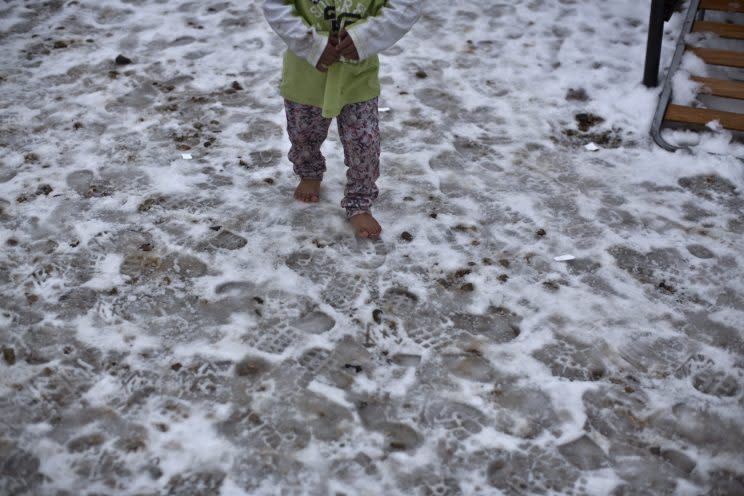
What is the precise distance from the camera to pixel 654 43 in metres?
3.98

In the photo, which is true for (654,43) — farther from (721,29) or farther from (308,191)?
(308,191)

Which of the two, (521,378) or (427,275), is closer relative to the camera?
(521,378)

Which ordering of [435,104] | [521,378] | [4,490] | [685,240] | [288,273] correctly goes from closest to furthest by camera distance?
1. [4,490]
2. [521,378]
3. [288,273]
4. [685,240]
5. [435,104]

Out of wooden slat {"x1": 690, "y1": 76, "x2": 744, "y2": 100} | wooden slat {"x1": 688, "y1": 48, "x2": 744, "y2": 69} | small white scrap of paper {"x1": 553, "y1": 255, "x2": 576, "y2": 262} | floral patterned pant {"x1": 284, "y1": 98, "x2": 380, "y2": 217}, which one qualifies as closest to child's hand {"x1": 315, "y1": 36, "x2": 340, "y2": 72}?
floral patterned pant {"x1": 284, "y1": 98, "x2": 380, "y2": 217}

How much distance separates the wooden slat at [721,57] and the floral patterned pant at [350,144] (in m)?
2.18

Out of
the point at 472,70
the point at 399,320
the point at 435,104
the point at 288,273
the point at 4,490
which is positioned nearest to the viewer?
the point at 4,490

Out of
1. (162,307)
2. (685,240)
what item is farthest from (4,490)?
(685,240)

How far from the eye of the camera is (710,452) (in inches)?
91.8

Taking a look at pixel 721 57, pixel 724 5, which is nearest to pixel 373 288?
pixel 721 57

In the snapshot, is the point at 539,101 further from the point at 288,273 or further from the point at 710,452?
the point at 710,452

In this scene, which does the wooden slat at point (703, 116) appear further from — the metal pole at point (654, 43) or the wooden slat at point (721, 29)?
the wooden slat at point (721, 29)

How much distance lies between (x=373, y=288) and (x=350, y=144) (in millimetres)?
585

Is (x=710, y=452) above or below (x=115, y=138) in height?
below

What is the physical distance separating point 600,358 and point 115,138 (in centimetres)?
254
